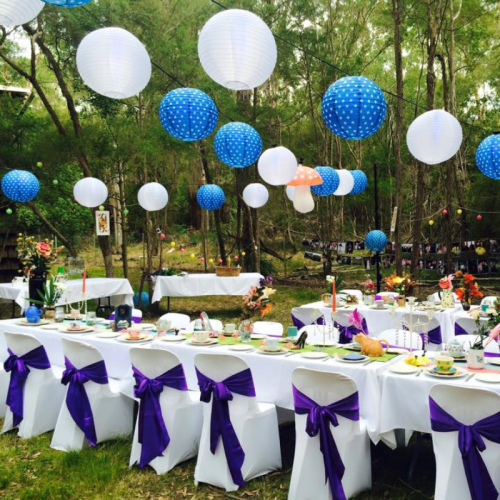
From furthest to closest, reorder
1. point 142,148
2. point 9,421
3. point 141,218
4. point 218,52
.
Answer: point 141,218, point 142,148, point 9,421, point 218,52

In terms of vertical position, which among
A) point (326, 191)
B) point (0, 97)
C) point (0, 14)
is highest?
point (0, 97)

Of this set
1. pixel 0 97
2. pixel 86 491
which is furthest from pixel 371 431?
pixel 0 97

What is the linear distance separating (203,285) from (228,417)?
6231mm

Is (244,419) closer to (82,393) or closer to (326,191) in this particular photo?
(82,393)

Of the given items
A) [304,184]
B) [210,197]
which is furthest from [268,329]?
[210,197]

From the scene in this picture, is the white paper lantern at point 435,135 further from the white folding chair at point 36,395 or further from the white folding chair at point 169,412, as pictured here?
the white folding chair at point 36,395

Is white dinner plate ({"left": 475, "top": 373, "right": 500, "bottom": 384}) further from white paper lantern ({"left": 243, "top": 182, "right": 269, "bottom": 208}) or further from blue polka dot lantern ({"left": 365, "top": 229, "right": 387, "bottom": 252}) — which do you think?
blue polka dot lantern ({"left": 365, "top": 229, "right": 387, "bottom": 252})

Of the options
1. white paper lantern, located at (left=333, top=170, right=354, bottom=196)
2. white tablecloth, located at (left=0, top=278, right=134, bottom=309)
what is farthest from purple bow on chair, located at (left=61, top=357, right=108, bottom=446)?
white paper lantern, located at (left=333, top=170, right=354, bottom=196)

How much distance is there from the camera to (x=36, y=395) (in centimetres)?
414

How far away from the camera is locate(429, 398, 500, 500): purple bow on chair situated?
2510 millimetres

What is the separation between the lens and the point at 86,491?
3.37 m

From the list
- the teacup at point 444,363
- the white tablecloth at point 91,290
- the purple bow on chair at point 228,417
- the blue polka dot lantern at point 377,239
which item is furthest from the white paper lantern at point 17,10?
the blue polka dot lantern at point 377,239

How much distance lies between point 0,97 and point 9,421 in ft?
29.3

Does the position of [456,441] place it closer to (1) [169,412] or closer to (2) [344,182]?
(1) [169,412]
